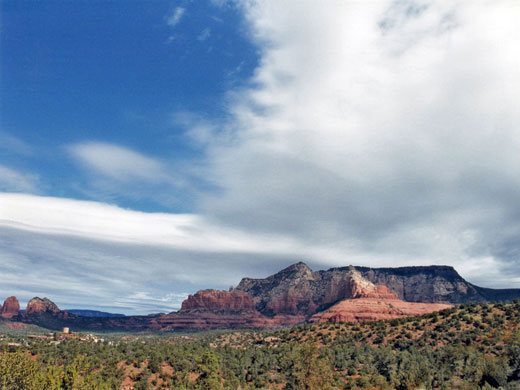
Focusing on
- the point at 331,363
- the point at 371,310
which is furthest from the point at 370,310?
the point at 331,363

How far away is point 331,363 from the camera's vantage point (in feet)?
198

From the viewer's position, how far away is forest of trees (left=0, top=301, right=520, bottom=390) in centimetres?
3806

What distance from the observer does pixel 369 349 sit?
70.0 m

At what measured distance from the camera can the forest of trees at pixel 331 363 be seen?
38062 millimetres

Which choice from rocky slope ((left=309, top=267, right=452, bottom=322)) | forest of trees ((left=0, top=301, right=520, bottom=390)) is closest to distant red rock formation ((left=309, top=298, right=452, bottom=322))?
rocky slope ((left=309, top=267, right=452, bottom=322))

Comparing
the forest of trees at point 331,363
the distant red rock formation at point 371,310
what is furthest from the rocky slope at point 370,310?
the forest of trees at point 331,363

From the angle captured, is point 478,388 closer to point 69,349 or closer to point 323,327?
point 323,327

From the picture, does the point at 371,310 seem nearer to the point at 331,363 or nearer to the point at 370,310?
the point at 370,310

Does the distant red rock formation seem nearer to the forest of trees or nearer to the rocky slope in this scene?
the rocky slope

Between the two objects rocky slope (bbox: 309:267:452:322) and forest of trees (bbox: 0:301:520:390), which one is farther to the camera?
rocky slope (bbox: 309:267:452:322)

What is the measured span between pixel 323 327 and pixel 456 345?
40.7 meters

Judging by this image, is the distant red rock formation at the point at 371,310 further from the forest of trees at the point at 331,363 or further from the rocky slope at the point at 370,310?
the forest of trees at the point at 331,363

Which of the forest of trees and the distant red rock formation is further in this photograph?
the distant red rock formation

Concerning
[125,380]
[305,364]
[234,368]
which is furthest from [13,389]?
[234,368]
